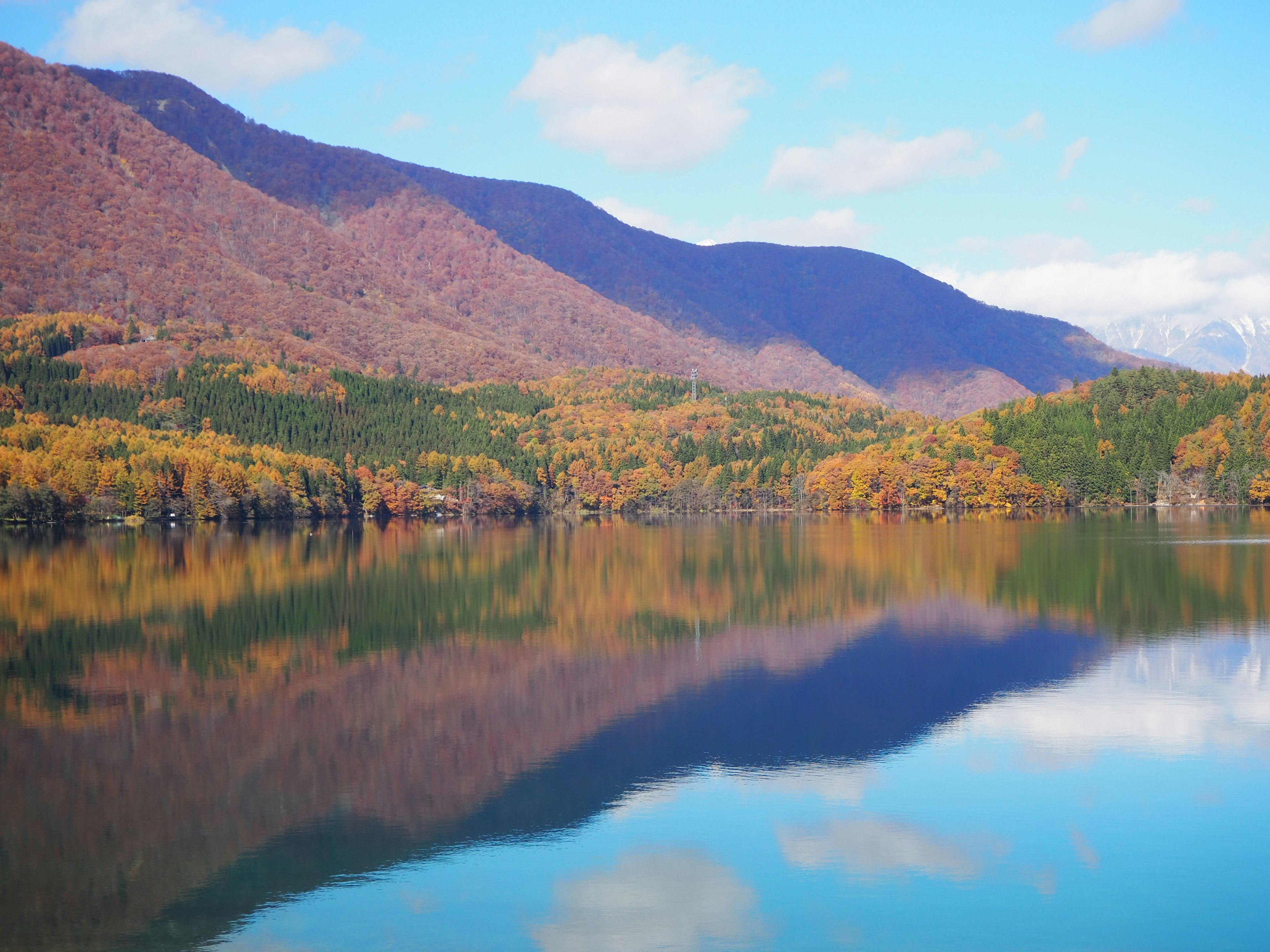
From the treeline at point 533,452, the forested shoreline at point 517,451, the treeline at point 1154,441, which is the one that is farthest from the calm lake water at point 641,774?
the treeline at point 1154,441

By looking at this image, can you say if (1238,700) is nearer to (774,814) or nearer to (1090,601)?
(774,814)

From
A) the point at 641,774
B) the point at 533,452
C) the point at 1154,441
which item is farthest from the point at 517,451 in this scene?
the point at 641,774

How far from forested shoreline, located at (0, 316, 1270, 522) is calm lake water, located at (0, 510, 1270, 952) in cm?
7931

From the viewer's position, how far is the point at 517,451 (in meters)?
167

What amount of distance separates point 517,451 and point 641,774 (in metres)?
150

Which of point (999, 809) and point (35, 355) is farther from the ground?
point (35, 355)

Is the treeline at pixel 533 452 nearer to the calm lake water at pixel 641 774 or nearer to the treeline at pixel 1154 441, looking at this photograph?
the treeline at pixel 1154 441

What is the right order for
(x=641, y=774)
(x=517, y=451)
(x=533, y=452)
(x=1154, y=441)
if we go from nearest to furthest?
(x=641, y=774) → (x=1154, y=441) → (x=517, y=451) → (x=533, y=452)

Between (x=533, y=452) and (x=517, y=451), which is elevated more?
(x=517, y=451)

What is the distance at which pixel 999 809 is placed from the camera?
16938 millimetres

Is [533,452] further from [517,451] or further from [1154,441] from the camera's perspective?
[1154,441]

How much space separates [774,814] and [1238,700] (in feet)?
39.7

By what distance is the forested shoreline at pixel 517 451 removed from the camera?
115625mm

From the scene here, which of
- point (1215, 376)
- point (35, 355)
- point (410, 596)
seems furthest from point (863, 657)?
point (35, 355)
